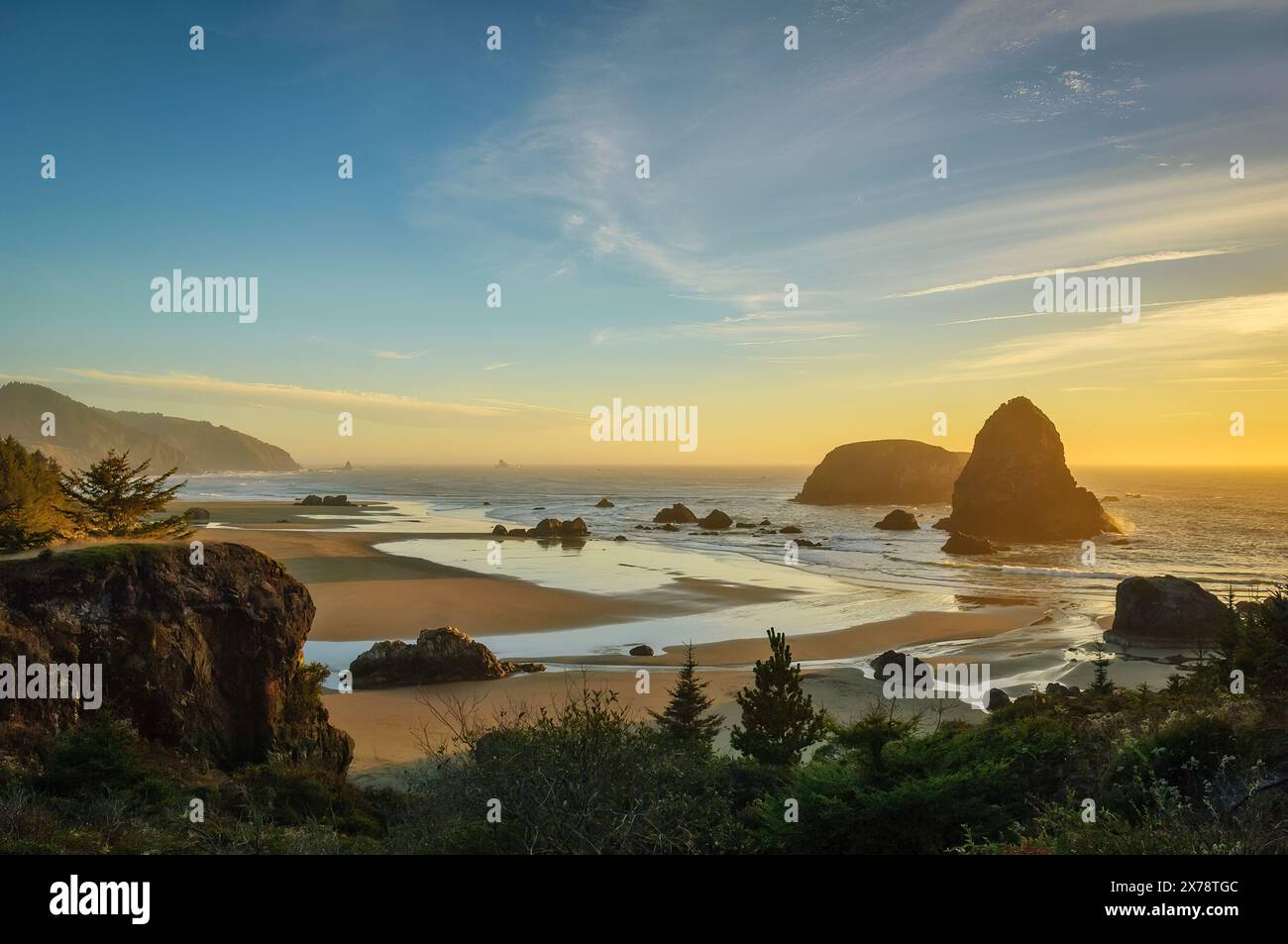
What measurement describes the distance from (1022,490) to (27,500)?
82.3m

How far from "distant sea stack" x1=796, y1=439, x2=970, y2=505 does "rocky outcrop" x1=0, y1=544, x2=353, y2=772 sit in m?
121

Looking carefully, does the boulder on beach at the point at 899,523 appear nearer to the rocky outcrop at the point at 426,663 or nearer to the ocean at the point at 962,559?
the ocean at the point at 962,559

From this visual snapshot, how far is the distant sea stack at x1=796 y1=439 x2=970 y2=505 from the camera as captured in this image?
436 feet

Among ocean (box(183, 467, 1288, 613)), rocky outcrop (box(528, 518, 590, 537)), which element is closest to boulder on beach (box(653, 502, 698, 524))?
ocean (box(183, 467, 1288, 613))

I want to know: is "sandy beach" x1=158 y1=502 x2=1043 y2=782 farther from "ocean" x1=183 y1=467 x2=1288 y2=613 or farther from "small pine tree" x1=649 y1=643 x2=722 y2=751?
"ocean" x1=183 y1=467 x2=1288 y2=613

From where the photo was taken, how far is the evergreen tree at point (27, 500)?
41.6 ft

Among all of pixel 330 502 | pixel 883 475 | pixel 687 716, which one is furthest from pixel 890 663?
pixel 883 475

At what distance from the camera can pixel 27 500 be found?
14477mm

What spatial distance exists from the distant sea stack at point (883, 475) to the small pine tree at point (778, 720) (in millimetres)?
117609

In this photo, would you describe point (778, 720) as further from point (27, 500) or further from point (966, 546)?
point (966, 546)
